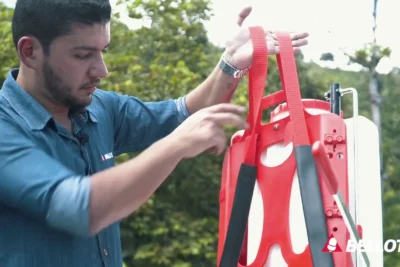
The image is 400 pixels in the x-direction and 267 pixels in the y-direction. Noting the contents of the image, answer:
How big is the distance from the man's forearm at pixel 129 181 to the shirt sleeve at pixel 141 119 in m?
0.55

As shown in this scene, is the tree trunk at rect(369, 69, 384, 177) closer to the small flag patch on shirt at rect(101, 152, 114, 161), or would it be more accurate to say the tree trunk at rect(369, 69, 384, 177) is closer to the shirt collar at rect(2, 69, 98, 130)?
the small flag patch on shirt at rect(101, 152, 114, 161)

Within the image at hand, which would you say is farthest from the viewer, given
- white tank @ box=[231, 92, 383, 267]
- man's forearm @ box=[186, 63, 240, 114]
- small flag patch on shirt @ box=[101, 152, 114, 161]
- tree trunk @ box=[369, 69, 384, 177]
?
tree trunk @ box=[369, 69, 384, 177]

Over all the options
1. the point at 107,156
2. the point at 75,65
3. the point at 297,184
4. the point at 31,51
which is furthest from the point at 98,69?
the point at 297,184

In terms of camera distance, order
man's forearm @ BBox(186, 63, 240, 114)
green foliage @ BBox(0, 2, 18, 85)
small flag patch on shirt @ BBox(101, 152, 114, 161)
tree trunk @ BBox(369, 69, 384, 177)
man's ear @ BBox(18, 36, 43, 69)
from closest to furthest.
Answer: man's ear @ BBox(18, 36, 43, 69) < small flag patch on shirt @ BBox(101, 152, 114, 161) < man's forearm @ BBox(186, 63, 240, 114) < tree trunk @ BBox(369, 69, 384, 177) < green foliage @ BBox(0, 2, 18, 85)

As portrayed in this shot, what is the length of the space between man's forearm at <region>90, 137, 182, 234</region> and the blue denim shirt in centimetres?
2

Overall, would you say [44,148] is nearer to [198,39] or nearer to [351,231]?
[351,231]

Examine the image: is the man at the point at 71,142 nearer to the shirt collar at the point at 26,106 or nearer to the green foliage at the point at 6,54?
the shirt collar at the point at 26,106

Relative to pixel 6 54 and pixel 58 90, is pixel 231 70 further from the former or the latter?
pixel 6 54

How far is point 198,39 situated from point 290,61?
11.1 ft

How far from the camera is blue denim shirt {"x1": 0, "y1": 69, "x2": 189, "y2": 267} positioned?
1423 millimetres

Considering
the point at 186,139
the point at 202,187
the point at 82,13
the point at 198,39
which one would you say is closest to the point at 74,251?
the point at 186,139

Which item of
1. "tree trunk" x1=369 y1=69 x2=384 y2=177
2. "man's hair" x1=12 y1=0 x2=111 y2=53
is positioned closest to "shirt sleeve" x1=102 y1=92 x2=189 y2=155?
"man's hair" x1=12 y1=0 x2=111 y2=53

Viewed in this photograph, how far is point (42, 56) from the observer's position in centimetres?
162

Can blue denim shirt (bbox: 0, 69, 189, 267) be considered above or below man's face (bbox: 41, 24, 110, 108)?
below
